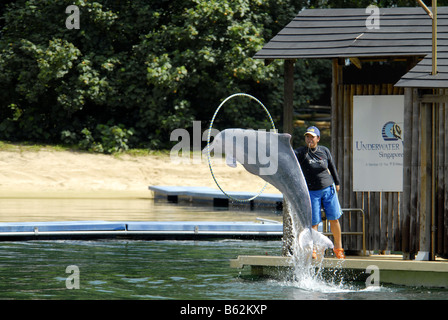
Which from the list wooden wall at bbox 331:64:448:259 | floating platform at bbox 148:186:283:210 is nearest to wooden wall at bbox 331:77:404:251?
wooden wall at bbox 331:64:448:259

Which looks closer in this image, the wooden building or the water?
the water

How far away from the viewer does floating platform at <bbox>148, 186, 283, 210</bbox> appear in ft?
74.1

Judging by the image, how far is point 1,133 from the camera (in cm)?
2991

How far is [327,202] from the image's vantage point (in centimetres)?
1101

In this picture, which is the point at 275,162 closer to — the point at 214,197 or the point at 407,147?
the point at 407,147

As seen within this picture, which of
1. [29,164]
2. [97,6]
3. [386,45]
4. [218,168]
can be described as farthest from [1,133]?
[386,45]

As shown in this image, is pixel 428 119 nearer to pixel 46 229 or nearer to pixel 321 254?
pixel 321 254

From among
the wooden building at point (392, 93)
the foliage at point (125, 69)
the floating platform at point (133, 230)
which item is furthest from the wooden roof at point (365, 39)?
the foliage at point (125, 69)

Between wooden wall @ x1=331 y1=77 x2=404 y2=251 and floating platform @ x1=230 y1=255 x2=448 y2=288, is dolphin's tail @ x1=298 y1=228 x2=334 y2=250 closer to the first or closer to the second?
floating platform @ x1=230 y1=255 x2=448 y2=288

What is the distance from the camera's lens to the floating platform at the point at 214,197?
22.6 m

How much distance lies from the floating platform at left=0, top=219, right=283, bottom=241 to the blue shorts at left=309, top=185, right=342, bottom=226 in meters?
5.08
